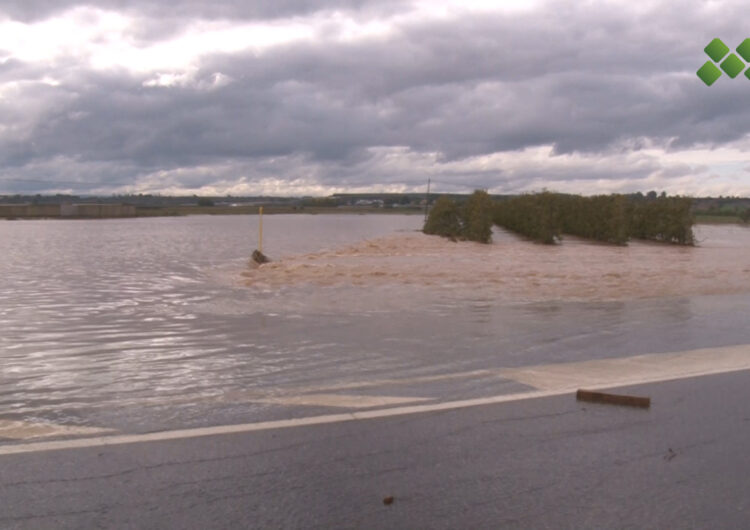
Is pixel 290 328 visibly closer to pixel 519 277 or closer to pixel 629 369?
pixel 629 369

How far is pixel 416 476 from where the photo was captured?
5512mm

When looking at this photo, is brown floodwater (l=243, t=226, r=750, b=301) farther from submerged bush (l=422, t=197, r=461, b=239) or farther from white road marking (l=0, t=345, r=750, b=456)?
submerged bush (l=422, t=197, r=461, b=239)

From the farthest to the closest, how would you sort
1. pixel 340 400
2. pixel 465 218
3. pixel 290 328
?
pixel 465 218, pixel 290 328, pixel 340 400

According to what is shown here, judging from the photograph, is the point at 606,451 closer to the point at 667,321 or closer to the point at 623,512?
the point at 623,512

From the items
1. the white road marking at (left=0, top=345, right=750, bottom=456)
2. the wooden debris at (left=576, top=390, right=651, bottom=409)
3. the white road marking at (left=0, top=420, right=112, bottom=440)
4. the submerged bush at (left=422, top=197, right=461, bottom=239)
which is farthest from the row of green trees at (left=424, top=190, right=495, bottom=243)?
the white road marking at (left=0, top=420, right=112, bottom=440)

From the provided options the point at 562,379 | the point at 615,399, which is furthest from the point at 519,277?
the point at 615,399

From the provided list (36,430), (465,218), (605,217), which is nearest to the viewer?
(36,430)

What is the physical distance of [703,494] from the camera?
209 inches

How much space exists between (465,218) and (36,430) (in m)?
49.7

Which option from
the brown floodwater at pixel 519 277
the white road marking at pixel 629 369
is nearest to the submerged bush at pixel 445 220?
the brown floodwater at pixel 519 277

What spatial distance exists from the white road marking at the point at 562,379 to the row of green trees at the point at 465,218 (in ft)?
126

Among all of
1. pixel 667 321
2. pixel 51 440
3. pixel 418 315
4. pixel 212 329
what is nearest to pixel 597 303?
pixel 667 321

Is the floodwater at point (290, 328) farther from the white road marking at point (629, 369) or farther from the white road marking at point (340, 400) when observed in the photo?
the white road marking at point (629, 369)

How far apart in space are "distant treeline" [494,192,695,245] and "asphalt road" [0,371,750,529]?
44.0 m
